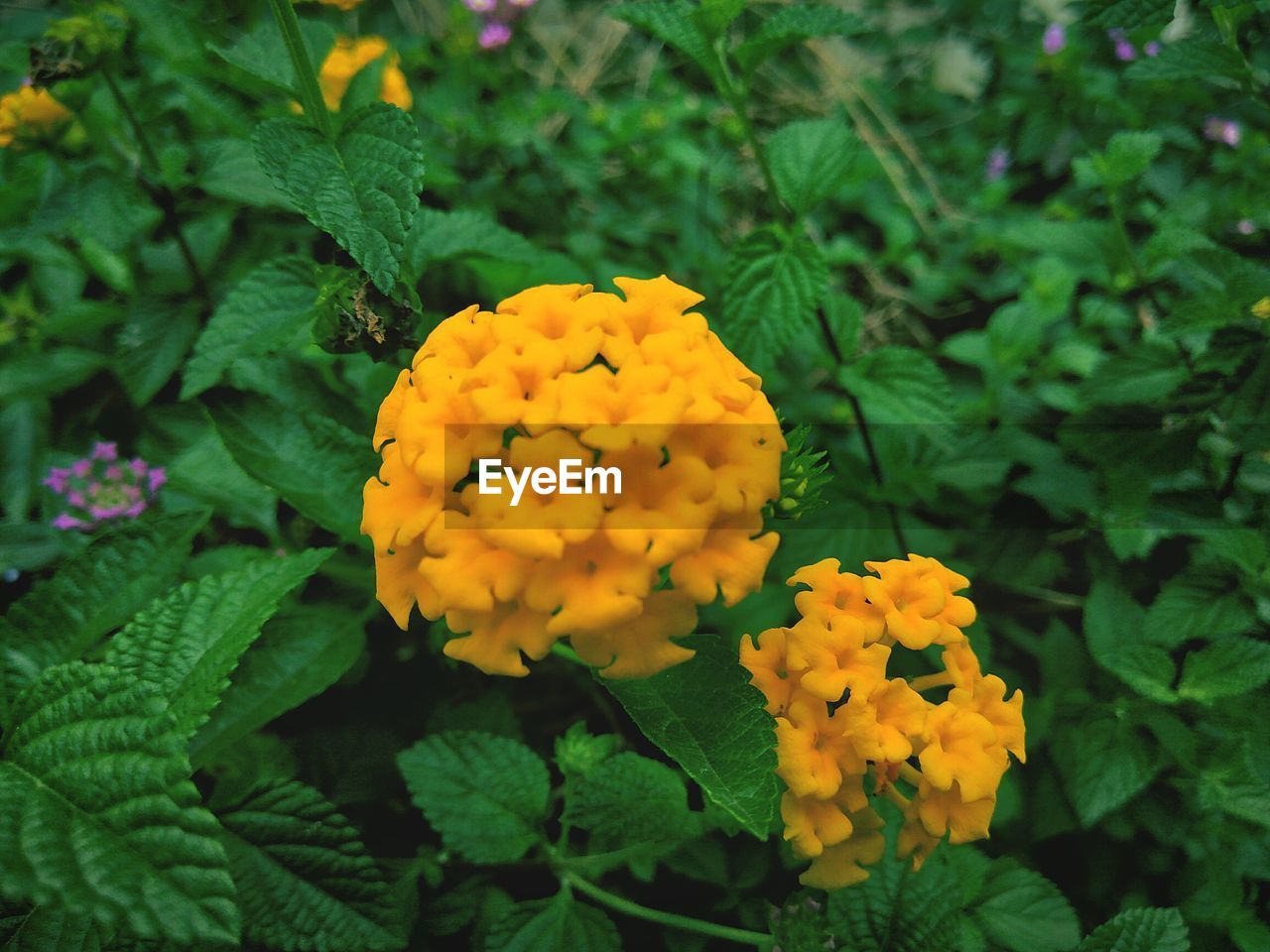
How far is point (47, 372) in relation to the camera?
1457 mm

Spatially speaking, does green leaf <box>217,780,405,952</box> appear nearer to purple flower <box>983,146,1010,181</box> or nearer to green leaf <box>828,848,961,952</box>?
green leaf <box>828,848,961,952</box>

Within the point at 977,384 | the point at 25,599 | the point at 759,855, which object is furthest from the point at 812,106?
the point at 25,599

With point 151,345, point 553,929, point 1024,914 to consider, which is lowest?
point 1024,914

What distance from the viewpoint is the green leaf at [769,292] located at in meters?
1.14

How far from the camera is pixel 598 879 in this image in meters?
1.19

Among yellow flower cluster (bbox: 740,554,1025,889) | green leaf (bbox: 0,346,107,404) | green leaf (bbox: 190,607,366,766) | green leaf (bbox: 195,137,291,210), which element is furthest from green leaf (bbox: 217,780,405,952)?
green leaf (bbox: 0,346,107,404)

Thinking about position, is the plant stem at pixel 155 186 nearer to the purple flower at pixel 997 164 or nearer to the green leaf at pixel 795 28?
the green leaf at pixel 795 28

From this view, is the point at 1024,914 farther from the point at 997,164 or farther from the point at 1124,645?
the point at 997,164

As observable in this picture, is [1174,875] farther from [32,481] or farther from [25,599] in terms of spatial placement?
[32,481]

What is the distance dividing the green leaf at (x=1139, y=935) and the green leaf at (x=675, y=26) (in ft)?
3.86

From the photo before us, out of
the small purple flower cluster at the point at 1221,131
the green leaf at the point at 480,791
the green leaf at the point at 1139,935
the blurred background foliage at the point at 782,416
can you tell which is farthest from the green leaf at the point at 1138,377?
the small purple flower cluster at the point at 1221,131

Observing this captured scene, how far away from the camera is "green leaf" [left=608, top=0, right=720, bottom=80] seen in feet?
3.71

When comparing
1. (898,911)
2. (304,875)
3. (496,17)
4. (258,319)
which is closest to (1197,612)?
(898,911)

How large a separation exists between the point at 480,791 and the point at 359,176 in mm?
753
